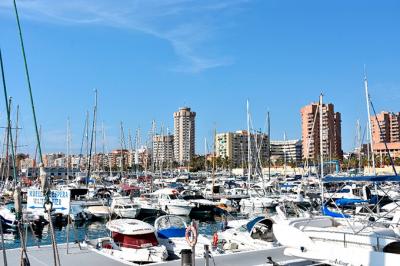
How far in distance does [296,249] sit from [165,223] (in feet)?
31.0

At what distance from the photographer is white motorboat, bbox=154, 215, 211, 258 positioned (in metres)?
18.2

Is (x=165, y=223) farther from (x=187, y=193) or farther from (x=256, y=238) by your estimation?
(x=187, y=193)

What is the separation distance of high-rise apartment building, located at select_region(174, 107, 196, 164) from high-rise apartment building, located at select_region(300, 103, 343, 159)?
4278 centimetres

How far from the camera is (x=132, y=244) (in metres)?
17.7

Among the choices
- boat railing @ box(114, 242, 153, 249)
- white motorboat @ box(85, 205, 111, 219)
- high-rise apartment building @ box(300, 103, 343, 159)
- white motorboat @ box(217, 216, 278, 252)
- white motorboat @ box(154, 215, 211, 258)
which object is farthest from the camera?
high-rise apartment building @ box(300, 103, 343, 159)

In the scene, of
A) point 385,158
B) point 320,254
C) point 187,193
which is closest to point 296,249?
point 320,254

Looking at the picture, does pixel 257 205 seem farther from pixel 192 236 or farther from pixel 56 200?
pixel 192 236

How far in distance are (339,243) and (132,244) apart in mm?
8688

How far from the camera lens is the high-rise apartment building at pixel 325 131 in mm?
110588

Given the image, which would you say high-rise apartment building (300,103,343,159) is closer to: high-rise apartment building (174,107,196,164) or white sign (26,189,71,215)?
high-rise apartment building (174,107,196,164)

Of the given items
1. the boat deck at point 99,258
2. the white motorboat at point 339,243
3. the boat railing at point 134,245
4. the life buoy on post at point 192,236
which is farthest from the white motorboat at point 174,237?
the life buoy on post at point 192,236

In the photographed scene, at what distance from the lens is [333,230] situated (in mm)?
12375

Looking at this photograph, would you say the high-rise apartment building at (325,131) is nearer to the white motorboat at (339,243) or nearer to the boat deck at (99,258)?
the boat deck at (99,258)

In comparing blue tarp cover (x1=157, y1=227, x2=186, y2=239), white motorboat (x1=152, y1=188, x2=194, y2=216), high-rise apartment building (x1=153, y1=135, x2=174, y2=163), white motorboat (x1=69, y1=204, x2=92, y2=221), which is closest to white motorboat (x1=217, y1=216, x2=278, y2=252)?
blue tarp cover (x1=157, y1=227, x2=186, y2=239)
